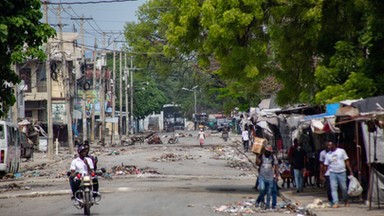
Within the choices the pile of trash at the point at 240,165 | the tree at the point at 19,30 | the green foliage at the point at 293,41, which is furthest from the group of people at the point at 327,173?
the pile of trash at the point at 240,165

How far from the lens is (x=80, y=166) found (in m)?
20.8

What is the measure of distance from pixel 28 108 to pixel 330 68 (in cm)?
6125

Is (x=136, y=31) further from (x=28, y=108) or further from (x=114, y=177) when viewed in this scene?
(x=114, y=177)

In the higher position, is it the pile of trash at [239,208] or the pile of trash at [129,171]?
the pile of trash at [129,171]

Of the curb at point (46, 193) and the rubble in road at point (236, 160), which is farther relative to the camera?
the rubble in road at point (236, 160)

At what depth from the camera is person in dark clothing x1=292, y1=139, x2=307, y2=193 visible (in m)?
27.2

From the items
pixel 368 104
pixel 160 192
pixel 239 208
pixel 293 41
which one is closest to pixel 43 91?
pixel 160 192

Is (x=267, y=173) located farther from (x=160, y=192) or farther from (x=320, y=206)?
(x=160, y=192)

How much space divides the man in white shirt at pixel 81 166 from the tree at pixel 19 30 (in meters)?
2.75

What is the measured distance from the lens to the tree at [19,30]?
19.4 meters

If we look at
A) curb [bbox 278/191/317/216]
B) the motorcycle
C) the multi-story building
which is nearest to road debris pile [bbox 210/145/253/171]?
curb [bbox 278/191/317/216]

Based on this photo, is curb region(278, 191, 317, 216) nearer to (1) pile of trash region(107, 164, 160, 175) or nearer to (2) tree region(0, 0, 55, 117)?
(2) tree region(0, 0, 55, 117)

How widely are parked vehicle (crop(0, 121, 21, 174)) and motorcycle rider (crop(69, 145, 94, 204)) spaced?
58.3ft

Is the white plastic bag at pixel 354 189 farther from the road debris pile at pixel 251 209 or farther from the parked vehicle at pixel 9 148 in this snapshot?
the parked vehicle at pixel 9 148
